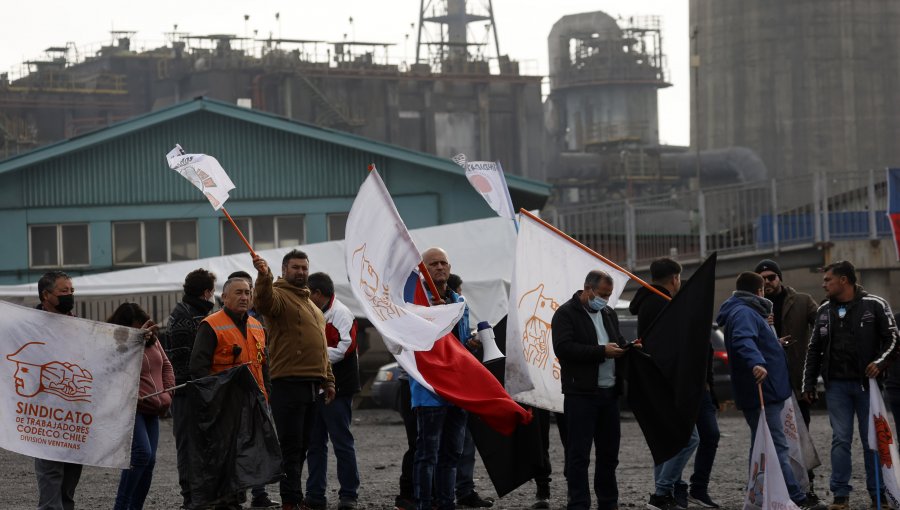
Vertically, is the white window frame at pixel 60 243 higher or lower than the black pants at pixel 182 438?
higher

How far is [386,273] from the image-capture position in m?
10.8

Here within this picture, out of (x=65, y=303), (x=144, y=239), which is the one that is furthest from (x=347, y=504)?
(x=144, y=239)

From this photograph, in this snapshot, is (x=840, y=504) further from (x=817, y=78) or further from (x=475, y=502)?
(x=817, y=78)

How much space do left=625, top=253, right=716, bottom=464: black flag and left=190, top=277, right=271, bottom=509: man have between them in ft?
8.96

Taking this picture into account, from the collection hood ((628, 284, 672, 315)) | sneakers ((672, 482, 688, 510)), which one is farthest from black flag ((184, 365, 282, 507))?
sneakers ((672, 482, 688, 510))

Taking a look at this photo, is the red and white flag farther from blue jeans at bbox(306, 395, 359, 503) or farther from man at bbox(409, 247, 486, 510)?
blue jeans at bbox(306, 395, 359, 503)

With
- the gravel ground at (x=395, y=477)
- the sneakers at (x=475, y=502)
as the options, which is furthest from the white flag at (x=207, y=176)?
the sneakers at (x=475, y=502)

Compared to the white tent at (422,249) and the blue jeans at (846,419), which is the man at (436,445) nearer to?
the blue jeans at (846,419)

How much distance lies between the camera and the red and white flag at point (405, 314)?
34.7 ft

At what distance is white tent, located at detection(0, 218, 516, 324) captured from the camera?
2450cm

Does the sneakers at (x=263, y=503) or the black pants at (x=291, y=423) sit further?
the sneakers at (x=263, y=503)

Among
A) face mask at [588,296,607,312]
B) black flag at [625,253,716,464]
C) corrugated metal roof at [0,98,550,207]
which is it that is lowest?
black flag at [625,253,716,464]

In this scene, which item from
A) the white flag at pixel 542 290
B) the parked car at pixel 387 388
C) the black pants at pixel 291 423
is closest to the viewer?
the black pants at pixel 291 423

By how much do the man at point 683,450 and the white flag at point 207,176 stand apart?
328 cm
